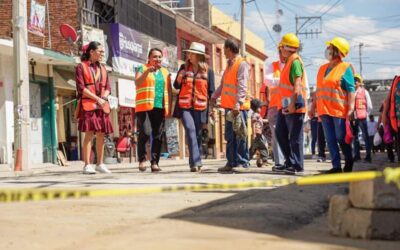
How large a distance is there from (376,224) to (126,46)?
20.2m

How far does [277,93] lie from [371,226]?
4.91 metres

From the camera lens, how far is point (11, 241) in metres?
3.81

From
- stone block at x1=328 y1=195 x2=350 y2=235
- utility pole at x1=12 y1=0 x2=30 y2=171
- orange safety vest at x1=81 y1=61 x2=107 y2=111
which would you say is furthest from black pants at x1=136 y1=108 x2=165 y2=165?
stone block at x1=328 y1=195 x2=350 y2=235

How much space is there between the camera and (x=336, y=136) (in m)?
8.14

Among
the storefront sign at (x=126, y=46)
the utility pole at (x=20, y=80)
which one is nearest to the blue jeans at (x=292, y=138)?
the utility pole at (x=20, y=80)

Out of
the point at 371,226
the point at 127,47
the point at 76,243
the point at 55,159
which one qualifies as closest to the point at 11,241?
the point at 76,243

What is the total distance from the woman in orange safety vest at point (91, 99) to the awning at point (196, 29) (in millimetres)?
20699

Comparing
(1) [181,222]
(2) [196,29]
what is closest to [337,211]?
(1) [181,222]

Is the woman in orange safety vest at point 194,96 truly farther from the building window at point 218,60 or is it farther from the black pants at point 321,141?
the building window at point 218,60

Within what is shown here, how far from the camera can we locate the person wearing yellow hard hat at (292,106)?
8.14 metres

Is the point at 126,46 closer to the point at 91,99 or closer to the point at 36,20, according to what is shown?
the point at 36,20

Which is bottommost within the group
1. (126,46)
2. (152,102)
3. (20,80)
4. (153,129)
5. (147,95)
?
(153,129)

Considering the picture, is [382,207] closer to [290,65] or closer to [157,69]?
[290,65]

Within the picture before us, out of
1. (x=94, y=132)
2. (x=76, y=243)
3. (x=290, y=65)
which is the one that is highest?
(x=290, y=65)
